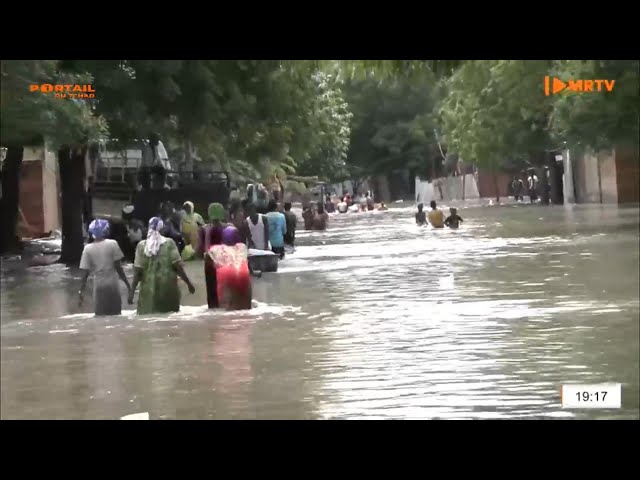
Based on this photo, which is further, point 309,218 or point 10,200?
point 309,218

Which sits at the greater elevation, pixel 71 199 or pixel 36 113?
pixel 36 113

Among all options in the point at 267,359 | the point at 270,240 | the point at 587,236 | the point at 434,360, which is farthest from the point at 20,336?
the point at 587,236

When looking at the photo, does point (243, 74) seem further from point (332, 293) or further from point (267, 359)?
point (267, 359)

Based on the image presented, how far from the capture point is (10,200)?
83.4 ft

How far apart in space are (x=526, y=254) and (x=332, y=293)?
710cm

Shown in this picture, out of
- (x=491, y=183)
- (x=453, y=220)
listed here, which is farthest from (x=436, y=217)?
(x=491, y=183)

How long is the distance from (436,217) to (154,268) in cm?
2051

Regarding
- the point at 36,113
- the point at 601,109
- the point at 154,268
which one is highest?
the point at 601,109

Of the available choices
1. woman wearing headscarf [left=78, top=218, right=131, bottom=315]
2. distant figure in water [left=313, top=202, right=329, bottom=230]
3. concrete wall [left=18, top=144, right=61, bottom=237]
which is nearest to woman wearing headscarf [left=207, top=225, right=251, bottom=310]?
woman wearing headscarf [left=78, top=218, right=131, bottom=315]

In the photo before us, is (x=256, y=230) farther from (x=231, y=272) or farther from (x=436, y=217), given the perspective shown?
(x=436, y=217)

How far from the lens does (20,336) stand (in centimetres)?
1331
